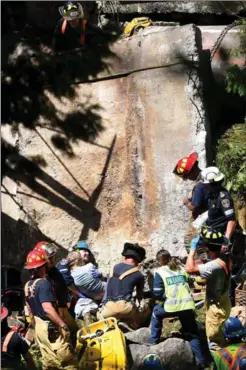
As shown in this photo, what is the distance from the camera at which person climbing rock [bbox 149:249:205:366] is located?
10578 millimetres

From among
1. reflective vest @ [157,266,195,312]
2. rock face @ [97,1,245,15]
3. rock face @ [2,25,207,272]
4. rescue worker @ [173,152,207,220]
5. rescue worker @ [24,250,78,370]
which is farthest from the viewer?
rock face @ [97,1,245,15]

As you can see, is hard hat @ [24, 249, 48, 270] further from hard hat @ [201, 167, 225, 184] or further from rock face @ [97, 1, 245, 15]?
rock face @ [97, 1, 245, 15]

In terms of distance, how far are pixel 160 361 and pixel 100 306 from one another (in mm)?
1623

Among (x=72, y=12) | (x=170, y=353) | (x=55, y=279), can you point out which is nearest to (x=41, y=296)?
(x=55, y=279)

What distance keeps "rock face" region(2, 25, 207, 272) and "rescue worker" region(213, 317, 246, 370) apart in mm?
4540

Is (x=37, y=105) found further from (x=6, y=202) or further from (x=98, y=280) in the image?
(x=98, y=280)

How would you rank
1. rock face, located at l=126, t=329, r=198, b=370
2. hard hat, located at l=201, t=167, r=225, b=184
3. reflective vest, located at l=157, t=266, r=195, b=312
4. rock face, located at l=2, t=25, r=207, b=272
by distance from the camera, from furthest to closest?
rock face, located at l=2, t=25, r=207, b=272
hard hat, located at l=201, t=167, r=225, b=184
reflective vest, located at l=157, t=266, r=195, b=312
rock face, located at l=126, t=329, r=198, b=370

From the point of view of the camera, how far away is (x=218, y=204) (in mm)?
11930

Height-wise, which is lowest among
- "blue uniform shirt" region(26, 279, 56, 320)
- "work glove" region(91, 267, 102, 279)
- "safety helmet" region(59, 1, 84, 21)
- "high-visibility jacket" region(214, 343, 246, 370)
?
"high-visibility jacket" region(214, 343, 246, 370)

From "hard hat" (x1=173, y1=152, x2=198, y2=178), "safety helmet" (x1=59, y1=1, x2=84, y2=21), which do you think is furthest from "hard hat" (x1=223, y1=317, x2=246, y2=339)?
"safety helmet" (x1=59, y1=1, x2=84, y2=21)

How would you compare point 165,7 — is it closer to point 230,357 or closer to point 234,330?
point 234,330

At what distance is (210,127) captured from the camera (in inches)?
539

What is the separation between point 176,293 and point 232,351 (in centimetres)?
202

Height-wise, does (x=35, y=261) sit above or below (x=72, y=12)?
below
